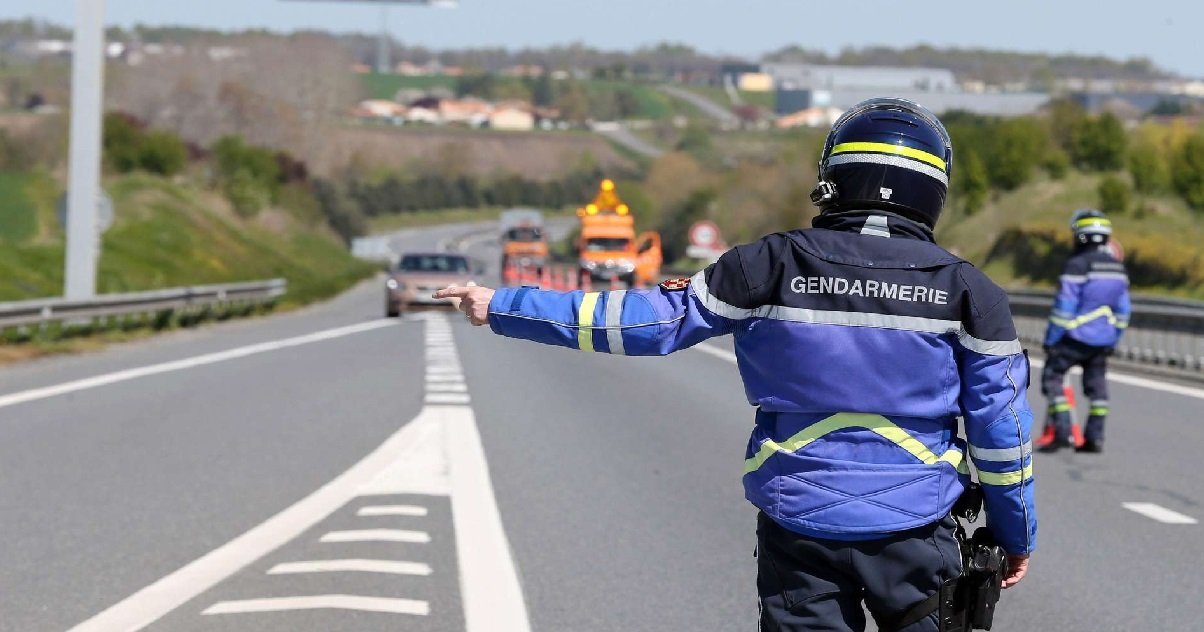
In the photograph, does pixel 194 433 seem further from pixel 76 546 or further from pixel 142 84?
pixel 142 84

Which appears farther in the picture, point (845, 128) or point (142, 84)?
point (142, 84)

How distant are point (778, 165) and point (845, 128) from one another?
105136 mm

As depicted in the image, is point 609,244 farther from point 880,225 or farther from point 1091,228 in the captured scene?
point 880,225

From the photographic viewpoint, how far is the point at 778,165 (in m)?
109

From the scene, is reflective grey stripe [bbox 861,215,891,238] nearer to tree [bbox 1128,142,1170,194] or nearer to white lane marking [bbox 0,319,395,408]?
white lane marking [bbox 0,319,395,408]

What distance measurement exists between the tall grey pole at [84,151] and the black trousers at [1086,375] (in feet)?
63.5

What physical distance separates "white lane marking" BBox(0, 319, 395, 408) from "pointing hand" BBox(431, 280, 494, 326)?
1227 cm

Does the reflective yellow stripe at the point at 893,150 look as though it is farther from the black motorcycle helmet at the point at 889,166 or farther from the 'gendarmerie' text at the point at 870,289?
the 'gendarmerie' text at the point at 870,289

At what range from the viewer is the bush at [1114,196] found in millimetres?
67438

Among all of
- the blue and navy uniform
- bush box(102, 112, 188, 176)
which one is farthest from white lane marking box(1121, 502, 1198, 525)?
bush box(102, 112, 188, 176)

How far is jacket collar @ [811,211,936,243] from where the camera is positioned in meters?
4.34

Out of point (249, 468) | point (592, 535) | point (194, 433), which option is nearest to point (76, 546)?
point (592, 535)

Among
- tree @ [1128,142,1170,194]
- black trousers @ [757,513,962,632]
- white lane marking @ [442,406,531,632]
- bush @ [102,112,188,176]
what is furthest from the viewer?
bush @ [102,112,188,176]

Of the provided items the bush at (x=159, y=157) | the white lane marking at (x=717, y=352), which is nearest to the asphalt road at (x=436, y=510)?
the white lane marking at (x=717, y=352)
